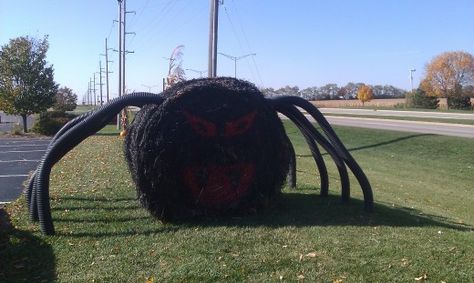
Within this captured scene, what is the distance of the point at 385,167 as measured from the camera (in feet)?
55.6

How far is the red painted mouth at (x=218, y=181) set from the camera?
684 cm

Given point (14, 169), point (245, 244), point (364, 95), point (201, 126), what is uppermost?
point (364, 95)

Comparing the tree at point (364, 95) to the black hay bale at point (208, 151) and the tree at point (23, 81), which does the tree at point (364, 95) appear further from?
the black hay bale at point (208, 151)

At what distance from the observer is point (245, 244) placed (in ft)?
18.7

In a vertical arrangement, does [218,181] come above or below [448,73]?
below

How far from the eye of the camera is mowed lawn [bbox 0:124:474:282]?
4.89 meters

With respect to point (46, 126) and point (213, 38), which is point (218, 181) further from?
point (46, 126)

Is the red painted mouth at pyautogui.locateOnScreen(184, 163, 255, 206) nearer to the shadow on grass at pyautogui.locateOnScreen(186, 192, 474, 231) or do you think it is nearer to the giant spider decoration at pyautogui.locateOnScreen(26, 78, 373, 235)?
the giant spider decoration at pyautogui.locateOnScreen(26, 78, 373, 235)

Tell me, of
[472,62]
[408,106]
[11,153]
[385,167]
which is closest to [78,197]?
[385,167]

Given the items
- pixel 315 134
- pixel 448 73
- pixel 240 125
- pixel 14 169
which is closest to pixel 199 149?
pixel 240 125

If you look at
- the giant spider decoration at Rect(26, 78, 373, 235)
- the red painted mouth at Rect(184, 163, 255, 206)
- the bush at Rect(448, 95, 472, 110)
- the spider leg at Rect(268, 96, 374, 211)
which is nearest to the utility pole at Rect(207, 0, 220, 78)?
the spider leg at Rect(268, 96, 374, 211)

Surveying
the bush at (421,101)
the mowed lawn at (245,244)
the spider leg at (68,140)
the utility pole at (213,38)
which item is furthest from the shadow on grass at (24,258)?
the bush at (421,101)

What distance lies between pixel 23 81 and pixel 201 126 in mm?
31201

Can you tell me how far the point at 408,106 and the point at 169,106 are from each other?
5765cm
